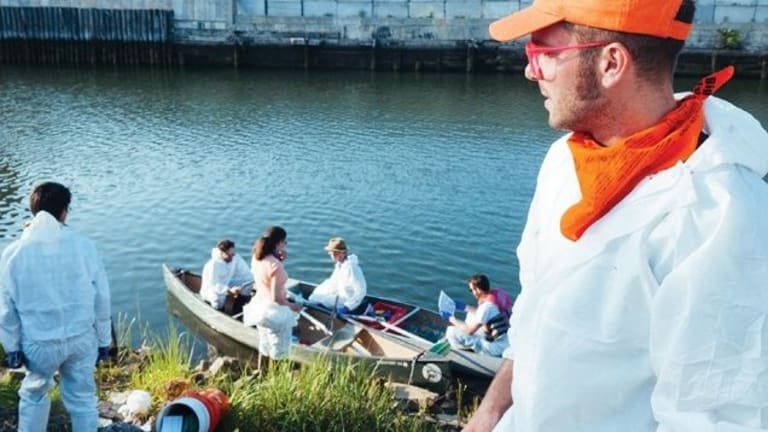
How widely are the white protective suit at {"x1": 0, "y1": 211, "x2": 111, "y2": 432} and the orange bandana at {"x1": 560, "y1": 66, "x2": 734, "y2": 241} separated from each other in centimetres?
412

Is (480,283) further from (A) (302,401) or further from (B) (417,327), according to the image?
(A) (302,401)

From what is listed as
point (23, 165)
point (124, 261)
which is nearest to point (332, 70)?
point (23, 165)

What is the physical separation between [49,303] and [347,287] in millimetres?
5785

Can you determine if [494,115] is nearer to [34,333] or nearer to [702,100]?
[34,333]

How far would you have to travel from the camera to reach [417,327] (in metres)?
10.6

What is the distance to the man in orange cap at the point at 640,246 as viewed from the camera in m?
1.47

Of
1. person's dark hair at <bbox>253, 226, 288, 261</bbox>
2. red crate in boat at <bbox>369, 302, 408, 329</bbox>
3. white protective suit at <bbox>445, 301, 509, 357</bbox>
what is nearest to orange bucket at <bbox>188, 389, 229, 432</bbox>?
person's dark hair at <bbox>253, 226, 288, 261</bbox>

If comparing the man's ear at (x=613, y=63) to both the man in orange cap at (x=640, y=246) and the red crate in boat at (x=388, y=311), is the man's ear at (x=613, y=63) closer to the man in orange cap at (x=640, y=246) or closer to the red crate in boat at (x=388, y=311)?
the man in orange cap at (x=640, y=246)

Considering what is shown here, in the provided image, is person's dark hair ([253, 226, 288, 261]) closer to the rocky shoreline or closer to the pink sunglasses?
the rocky shoreline

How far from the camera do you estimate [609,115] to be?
1.74m

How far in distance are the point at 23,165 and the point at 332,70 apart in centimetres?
1776

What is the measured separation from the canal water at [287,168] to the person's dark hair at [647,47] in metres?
10.9

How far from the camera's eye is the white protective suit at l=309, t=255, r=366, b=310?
10453 millimetres

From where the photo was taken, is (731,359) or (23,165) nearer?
(731,359)
